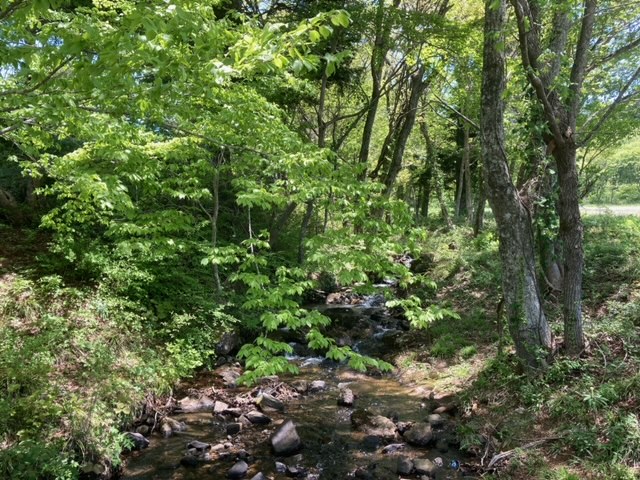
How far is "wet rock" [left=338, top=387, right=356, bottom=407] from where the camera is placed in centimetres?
871

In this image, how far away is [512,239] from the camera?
7.53 m

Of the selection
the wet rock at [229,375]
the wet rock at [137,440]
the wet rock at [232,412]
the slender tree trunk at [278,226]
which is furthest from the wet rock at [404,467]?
the slender tree trunk at [278,226]

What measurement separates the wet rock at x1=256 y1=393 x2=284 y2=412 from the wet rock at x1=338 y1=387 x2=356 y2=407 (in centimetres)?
119

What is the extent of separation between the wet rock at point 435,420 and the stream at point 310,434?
18 mm

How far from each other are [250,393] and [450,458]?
13.5 feet

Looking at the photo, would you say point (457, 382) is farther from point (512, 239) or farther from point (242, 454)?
point (242, 454)

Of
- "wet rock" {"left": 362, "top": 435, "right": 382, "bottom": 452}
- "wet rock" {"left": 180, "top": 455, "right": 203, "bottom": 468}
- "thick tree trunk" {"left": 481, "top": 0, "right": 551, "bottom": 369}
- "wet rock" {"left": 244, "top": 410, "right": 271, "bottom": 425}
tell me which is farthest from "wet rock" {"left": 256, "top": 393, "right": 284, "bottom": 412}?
"thick tree trunk" {"left": 481, "top": 0, "right": 551, "bottom": 369}

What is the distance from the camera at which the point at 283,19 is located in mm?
12945

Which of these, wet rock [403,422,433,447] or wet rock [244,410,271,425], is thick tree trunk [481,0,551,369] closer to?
wet rock [403,422,433,447]

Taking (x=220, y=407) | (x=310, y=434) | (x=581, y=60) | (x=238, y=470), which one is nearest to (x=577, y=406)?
(x=310, y=434)

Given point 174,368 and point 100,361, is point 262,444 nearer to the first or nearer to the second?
point 174,368

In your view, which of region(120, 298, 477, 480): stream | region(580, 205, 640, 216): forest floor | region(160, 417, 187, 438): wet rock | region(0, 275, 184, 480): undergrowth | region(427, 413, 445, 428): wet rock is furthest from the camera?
region(580, 205, 640, 216): forest floor

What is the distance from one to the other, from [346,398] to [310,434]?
4.55ft

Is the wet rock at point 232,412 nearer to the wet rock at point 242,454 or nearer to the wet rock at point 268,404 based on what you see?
the wet rock at point 268,404
